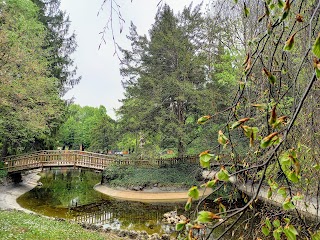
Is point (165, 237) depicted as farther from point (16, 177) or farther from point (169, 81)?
point (16, 177)

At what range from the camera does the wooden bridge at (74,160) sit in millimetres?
17750

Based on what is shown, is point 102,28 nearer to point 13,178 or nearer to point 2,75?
point 2,75

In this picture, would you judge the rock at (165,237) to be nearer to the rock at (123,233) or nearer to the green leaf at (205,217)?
the rock at (123,233)

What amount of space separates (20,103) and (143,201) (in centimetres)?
799


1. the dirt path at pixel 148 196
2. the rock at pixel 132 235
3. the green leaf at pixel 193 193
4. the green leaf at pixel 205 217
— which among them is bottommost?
the rock at pixel 132 235

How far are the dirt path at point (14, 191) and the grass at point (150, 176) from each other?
4.93 meters

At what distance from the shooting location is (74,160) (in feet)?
62.3

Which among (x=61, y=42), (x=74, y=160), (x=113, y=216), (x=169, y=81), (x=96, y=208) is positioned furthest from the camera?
(x=61, y=42)

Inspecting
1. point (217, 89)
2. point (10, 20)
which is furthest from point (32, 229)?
point (217, 89)

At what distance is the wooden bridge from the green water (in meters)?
1.66

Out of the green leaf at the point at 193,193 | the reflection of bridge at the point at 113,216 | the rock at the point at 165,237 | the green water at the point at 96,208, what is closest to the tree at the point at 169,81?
the green water at the point at 96,208

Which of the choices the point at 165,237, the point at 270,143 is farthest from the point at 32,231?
the point at 270,143

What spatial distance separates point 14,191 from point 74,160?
440cm

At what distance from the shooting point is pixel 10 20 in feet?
35.7
